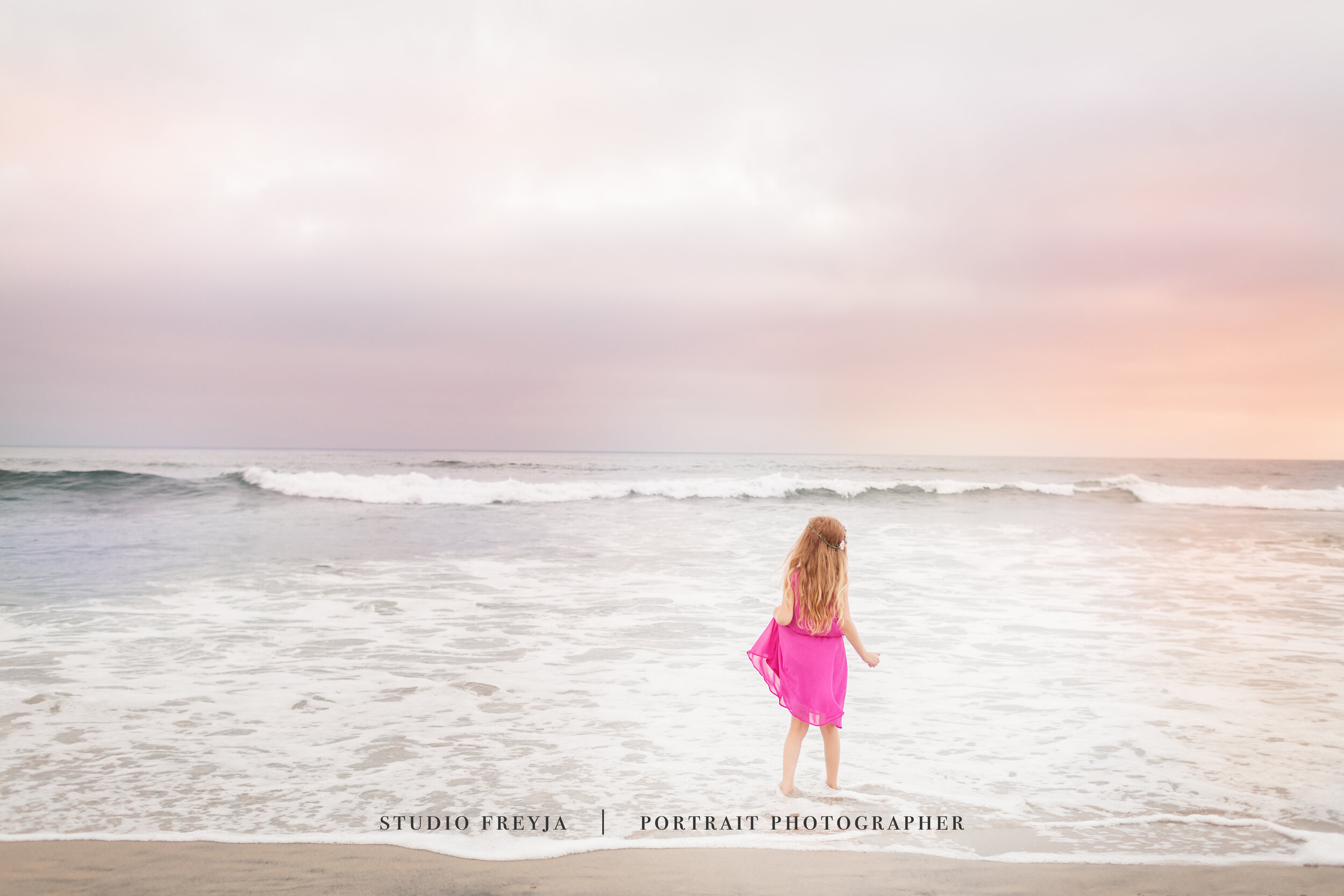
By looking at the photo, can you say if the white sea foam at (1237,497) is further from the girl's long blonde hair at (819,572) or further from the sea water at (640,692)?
the girl's long blonde hair at (819,572)

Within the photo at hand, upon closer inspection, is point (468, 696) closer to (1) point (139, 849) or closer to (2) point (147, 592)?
(1) point (139, 849)

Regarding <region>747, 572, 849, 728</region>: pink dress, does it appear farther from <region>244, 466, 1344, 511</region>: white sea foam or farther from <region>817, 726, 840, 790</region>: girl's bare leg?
<region>244, 466, 1344, 511</region>: white sea foam

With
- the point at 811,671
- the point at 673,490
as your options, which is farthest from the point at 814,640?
the point at 673,490

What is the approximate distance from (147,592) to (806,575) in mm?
10349

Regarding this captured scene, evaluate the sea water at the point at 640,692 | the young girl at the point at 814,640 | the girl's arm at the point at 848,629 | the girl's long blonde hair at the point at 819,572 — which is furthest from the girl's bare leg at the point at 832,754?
the girl's long blonde hair at the point at 819,572

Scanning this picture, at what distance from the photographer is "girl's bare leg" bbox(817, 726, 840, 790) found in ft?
14.3

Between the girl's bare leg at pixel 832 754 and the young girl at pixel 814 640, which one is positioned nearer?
the young girl at pixel 814 640

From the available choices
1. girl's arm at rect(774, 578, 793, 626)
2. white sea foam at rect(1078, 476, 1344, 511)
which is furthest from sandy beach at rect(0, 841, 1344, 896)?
white sea foam at rect(1078, 476, 1344, 511)

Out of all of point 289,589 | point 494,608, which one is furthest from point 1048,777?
point 289,589

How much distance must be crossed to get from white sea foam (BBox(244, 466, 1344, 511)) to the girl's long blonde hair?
795 inches

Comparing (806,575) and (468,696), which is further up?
(806,575)

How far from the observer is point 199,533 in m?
15.8

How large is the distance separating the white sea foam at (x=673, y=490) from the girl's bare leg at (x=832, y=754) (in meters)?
20.1

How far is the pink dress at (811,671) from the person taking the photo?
4.27 m
